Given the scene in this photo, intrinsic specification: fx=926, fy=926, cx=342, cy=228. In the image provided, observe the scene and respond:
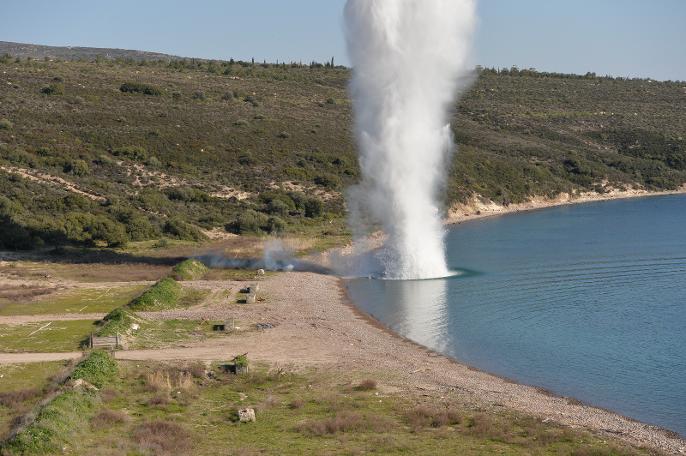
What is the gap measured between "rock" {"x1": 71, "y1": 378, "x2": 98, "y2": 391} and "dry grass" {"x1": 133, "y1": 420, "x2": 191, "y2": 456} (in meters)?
2.99

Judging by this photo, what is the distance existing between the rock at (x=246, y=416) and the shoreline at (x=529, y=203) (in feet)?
166

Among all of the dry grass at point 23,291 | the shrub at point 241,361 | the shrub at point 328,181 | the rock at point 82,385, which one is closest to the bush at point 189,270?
the dry grass at point 23,291

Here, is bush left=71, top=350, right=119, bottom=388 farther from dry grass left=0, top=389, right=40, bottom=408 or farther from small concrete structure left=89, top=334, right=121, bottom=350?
small concrete structure left=89, top=334, right=121, bottom=350

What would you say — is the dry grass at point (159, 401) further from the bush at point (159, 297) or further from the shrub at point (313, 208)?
the shrub at point (313, 208)

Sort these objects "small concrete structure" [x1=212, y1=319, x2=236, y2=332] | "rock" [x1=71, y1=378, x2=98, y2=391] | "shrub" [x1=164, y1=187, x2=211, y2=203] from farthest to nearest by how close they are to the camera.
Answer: "shrub" [x1=164, y1=187, x2=211, y2=203], "small concrete structure" [x1=212, y1=319, x2=236, y2=332], "rock" [x1=71, y1=378, x2=98, y2=391]

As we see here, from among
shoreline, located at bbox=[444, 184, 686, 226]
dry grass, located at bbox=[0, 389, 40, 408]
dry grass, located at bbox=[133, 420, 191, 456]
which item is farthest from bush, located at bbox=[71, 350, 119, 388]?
shoreline, located at bbox=[444, 184, 686, 226]

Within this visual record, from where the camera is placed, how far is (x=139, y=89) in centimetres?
9688

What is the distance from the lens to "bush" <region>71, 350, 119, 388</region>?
80.1ft

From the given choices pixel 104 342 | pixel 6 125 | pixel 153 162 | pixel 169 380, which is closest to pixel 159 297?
pixel 104 342

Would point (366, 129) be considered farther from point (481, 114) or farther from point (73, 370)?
point (481, 114)

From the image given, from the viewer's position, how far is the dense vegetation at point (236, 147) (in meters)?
59.6

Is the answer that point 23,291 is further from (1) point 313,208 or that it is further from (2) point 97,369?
(1) point 313,208

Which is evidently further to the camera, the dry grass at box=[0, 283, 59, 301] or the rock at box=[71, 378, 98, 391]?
the dry grass at box=[0, 283, 59, 301]

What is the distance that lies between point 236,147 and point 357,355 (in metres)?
52.3
